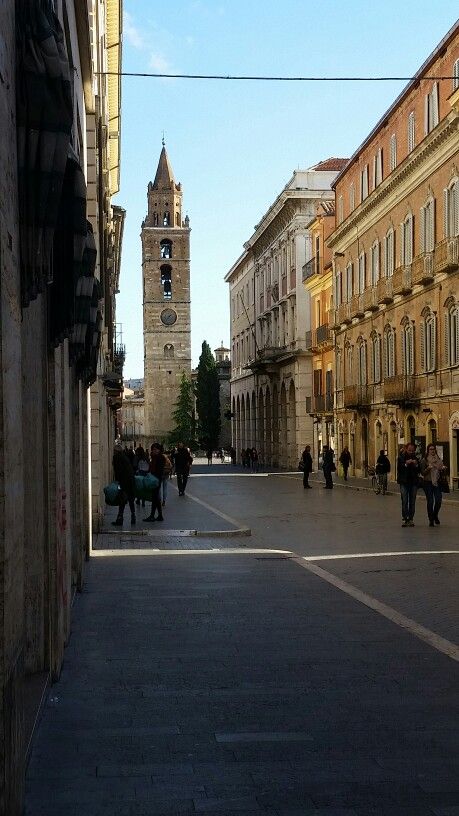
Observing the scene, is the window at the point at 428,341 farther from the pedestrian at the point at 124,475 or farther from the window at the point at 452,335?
the pedestrian at the point at 124,475

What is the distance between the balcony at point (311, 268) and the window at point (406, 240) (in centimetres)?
1799

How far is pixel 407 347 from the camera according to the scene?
139 ft

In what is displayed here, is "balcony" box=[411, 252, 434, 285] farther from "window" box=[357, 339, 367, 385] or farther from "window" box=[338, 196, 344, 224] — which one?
"window" box=[338, 196, 344, 224]

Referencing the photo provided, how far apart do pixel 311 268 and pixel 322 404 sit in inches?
312

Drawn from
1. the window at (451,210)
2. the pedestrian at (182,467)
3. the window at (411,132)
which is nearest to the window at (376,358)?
the window at (411,132)

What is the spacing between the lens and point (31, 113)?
4637 millimetres

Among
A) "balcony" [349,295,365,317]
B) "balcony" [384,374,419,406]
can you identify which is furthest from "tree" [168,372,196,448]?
"balcony" [384,374,419,406]

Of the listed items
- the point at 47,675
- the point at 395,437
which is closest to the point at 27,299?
the point at 47,675

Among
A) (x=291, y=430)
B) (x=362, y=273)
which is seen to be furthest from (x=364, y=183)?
(x=291, y=430)

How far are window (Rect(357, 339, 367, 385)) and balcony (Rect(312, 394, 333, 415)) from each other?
20.8ft

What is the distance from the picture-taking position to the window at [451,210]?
1391 inches

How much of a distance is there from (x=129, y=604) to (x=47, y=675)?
3.90 m

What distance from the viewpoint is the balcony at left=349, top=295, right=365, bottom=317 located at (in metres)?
49.5

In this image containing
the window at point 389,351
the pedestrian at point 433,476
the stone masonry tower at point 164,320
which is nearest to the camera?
the pedestrian at point 433,476
